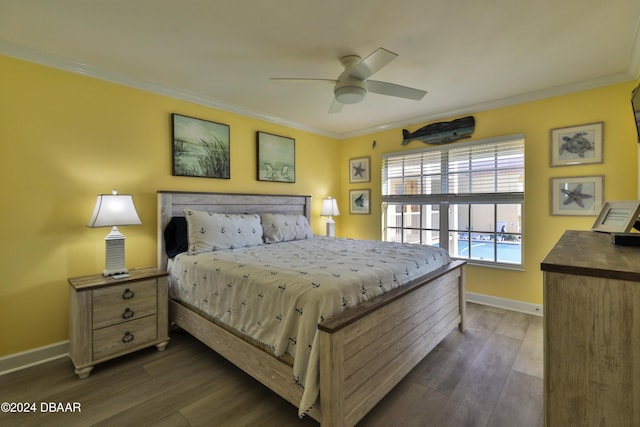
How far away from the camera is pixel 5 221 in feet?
7.05

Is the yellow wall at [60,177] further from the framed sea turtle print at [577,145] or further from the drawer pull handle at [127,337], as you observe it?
the framed sea turtle print at [577,145]

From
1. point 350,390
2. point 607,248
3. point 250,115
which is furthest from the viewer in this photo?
point 250,115

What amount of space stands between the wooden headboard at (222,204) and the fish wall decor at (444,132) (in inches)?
72.9

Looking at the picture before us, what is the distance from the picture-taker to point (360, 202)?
4812mm

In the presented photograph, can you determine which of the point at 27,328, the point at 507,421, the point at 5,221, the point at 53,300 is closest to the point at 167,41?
the point at 5,221

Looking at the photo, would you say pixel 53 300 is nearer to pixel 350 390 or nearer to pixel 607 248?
pixel 350 390

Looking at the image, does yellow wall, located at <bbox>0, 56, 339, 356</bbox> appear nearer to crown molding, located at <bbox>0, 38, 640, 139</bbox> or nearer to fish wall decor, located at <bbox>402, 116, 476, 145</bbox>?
crown molding, located at <bbox>0, 38, 640, 139</bbox>

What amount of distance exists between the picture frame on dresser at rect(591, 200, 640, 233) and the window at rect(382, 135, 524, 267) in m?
1.85

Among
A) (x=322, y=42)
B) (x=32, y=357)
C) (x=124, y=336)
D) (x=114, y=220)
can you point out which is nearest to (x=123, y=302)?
(x=124, y=336)

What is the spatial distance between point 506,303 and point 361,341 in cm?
275

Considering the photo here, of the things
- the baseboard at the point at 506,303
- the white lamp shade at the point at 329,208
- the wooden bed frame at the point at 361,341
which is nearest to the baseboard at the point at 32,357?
the wooden bed frame at the point at 361,341

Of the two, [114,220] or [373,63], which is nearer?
[373,63]

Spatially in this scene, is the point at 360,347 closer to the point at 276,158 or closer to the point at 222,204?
the point at 222,204

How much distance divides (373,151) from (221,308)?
136 inches
